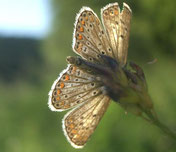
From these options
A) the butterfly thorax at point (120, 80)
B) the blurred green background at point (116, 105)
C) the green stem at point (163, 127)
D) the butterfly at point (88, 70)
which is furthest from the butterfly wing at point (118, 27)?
the blurred green background at point (116, 105)

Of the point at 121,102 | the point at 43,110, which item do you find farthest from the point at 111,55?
the point at 43,110

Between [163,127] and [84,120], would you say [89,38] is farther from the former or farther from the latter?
[163,127]

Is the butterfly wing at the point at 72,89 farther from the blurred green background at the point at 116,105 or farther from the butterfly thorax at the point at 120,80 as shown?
the blurred green background at the point at 116,105

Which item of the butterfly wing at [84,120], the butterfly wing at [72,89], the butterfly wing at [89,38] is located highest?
the butterfly wing at [89,38]

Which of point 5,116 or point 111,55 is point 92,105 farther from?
point 5,116

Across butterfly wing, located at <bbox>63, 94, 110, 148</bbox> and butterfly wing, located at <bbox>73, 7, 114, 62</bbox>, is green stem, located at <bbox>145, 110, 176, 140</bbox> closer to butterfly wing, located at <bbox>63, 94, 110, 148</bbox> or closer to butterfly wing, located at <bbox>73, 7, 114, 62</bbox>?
butterfly wing, located at <bbox>63, 94, 110, 148</bbox>

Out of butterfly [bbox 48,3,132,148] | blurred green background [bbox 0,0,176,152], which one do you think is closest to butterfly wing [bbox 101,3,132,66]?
butterfly [bbox 48,3,132,148]

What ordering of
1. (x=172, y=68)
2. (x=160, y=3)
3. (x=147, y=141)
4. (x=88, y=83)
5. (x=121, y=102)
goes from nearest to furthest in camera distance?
(x=121, y=102) < (x=88, y=83) < (x=147, y=141) < (x=160, y=3) < (x=172, y=68)
